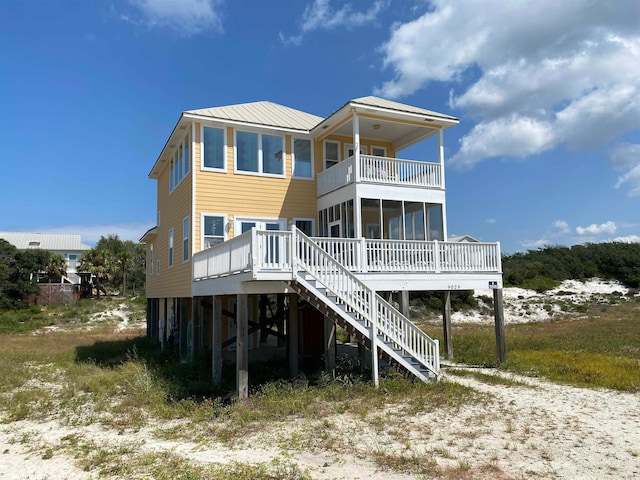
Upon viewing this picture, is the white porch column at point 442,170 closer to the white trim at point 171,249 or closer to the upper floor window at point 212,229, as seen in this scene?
the upper floor window at point 212,229

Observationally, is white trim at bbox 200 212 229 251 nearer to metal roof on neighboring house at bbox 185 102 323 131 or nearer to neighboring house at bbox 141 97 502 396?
neighboring house at bbox 141 97 502 396

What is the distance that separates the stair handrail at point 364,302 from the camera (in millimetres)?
12617

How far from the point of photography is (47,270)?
50.6 metres

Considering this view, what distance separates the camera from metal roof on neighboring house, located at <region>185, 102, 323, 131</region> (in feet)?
57.6

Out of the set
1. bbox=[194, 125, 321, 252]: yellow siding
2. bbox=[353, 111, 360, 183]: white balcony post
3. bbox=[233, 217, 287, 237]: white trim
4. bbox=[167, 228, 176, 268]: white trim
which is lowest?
bbox=[167, 228, 176, 268]: white trim

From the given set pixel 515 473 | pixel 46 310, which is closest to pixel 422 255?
pixel 515 473

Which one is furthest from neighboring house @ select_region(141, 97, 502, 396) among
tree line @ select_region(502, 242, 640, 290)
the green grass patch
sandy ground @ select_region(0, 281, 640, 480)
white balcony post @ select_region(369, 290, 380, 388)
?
tree line @ select_region(502, 242, 640, 290)

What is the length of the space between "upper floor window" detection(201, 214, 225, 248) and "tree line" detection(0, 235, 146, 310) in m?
34.9

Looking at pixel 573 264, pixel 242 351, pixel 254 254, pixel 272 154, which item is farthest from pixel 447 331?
pixel 573 264

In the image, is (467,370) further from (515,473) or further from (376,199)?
(515,473)

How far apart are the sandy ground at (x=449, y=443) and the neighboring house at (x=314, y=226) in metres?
3.01

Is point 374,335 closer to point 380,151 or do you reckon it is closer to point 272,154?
point 272,154

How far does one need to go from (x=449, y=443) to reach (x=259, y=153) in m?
12.1

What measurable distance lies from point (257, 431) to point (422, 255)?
783cm
